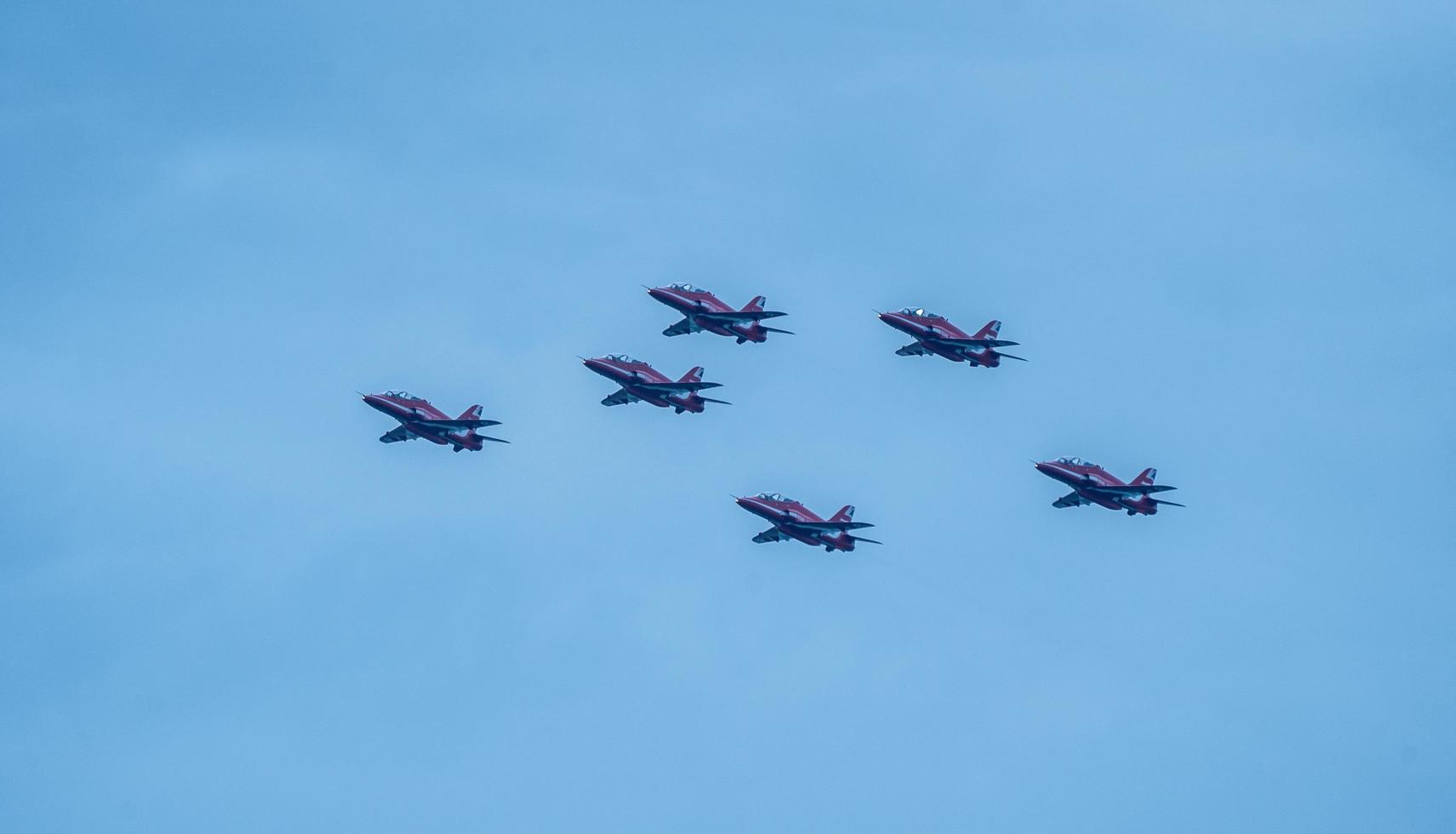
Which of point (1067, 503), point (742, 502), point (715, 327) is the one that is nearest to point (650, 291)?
point (715, 327)

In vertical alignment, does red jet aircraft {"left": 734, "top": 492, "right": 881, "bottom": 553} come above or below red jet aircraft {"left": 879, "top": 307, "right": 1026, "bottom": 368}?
below

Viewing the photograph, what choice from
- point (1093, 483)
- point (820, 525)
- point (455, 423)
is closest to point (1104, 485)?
point (1093, 483)

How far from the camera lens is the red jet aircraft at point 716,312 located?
181 metres

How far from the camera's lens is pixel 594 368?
178 m

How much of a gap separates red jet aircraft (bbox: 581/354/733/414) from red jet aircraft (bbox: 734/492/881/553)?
31.8 feet

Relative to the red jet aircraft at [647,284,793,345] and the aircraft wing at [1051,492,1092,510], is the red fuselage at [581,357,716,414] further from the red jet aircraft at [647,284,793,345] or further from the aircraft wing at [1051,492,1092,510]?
the aircraft wing at [1051,492,1092,510]

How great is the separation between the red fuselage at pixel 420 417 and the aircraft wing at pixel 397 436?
295cm

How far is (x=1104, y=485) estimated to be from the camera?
583 ft

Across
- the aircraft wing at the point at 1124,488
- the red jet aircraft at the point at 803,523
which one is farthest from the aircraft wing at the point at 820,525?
the aircraft wing at the point at 1124,488

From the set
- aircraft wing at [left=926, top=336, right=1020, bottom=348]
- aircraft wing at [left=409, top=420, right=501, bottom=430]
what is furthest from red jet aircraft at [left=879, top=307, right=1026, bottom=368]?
aircraft wing at [left=409, top=420, right=501, bottom=430]

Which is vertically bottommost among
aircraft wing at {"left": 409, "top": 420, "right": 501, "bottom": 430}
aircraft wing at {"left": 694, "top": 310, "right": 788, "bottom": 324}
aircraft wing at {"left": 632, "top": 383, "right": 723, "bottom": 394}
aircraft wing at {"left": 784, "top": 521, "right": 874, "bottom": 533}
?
aircraft wing at {"left": 784, "top": 521, "right": 874, "bottom": 533}

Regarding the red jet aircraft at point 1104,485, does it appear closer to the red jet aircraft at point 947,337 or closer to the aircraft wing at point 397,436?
the red jet aircraft at point 947,337

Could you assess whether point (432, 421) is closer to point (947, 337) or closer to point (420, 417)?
point (420, 417)

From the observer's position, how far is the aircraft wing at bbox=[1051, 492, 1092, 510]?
7111 inches
